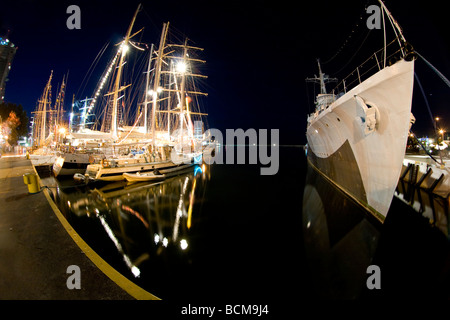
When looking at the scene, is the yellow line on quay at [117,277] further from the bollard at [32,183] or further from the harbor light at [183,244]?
the bollard at [32,183]

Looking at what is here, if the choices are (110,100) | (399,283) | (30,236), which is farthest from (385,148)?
(110,100)

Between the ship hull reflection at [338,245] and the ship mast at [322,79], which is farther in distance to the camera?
the ship mast at [322,79]

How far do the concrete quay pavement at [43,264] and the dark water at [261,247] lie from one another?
5.54 ft

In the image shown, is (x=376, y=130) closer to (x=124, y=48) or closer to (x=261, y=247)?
(x=261, y=247)

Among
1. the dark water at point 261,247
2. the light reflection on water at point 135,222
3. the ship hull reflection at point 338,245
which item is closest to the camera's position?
the dark water at point 261,247

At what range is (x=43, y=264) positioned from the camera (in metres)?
3.69

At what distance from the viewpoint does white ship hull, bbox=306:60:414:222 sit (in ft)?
20.9

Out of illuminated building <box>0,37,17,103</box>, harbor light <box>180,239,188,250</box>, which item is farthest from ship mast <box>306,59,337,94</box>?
illuminated building <box>0,37,17,103</box>

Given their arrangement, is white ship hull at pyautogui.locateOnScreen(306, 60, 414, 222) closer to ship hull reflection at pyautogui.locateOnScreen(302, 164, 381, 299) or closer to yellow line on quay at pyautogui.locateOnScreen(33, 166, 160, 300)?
ship hull reflection at pyautogui.locateOnScreen(302, 164, 381, 299)

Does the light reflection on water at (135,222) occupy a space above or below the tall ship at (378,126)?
below

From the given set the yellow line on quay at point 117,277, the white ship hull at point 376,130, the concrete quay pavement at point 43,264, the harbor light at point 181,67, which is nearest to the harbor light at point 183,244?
the yellow line on quay at point 117,277

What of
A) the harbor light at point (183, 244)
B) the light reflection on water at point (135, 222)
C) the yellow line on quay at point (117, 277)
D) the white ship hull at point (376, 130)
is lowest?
the harbor light at point (183, 244)

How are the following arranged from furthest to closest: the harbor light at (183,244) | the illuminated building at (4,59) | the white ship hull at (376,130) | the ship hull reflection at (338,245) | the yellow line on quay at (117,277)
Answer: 1. the illuminated building at (4,59)
2. the harbor light at (183,244)
3. the white ship hull at (376,130)
4. the ship hull reflection at (338,245)
5. the yellow line on quay at (117,277)

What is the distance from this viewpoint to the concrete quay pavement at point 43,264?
301cm
